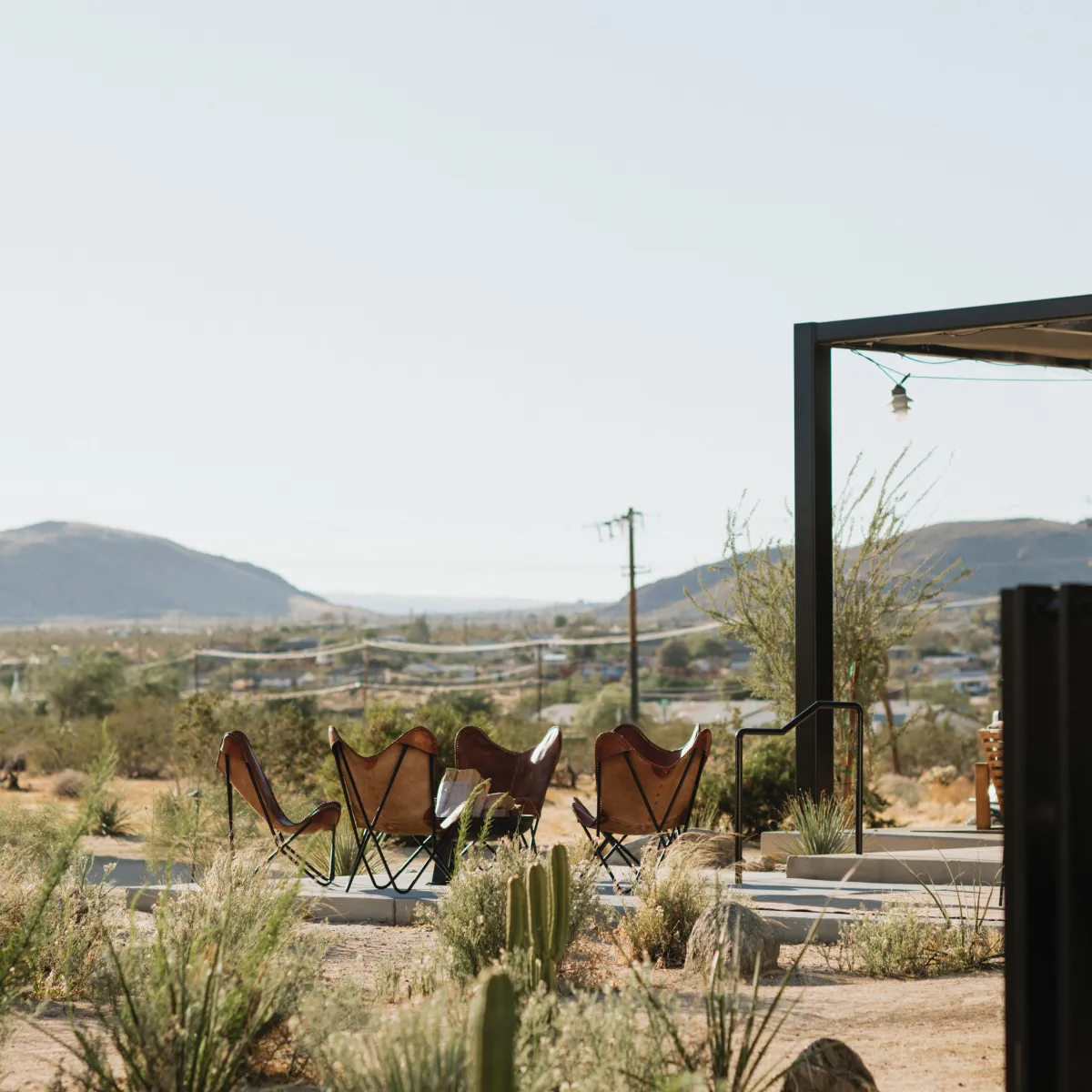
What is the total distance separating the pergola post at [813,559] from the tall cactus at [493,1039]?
22.0 feet

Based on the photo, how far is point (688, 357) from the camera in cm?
4278

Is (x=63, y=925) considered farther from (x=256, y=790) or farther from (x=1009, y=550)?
(x=1009, y=550)

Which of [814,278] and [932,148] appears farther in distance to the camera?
[814,278]

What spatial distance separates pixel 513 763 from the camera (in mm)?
8992

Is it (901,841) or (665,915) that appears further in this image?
(901,841)

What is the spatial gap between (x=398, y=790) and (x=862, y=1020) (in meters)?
3.50

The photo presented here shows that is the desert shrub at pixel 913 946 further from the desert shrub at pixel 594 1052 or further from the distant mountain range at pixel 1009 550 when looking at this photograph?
the distant mountain range at pixel 1009 550

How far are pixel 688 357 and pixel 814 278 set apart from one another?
64.1 feet

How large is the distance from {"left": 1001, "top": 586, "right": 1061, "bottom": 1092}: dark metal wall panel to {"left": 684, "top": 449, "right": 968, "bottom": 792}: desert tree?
8.44 meters

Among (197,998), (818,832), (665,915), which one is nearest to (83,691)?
(818,832)

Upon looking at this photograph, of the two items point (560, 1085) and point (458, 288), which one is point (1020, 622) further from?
point (458, 288)

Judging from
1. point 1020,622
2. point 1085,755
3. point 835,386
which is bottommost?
point 1085,755

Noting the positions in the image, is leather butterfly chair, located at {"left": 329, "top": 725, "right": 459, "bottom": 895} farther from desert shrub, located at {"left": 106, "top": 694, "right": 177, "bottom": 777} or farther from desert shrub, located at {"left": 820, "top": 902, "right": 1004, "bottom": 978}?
desert shrub, located at {"left": 106, "top": 694, "right": 177, "bottom": 777}

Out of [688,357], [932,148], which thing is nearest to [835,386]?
[932,148]
